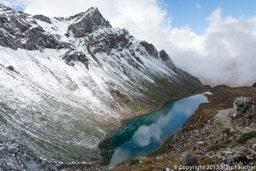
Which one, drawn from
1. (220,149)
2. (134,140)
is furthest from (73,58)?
(220,149)

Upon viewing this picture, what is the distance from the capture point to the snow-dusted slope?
170 ft

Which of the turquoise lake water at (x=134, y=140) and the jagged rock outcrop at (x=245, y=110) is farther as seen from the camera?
the turquoise lake water at (x=134, y=140)

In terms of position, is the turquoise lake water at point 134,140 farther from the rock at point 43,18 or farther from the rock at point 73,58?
the rock at point 43,18

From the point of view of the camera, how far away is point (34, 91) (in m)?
76.4

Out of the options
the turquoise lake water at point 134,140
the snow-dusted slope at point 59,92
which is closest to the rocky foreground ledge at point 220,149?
the turquoise lake water at point 134,140

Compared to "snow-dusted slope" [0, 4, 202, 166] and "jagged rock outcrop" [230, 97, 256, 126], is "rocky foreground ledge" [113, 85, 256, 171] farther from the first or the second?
"snow-dusted slope" [0, 4, 202, 166]

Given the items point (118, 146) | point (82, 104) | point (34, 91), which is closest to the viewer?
point (118, 146)

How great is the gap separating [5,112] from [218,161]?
206ft

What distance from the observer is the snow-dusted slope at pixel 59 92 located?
51.8m

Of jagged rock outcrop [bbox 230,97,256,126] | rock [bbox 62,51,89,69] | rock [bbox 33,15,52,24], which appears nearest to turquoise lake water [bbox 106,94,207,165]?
jagged rock outcrop [bbox 230,97,256,126]

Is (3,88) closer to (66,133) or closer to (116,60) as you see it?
(66,133)

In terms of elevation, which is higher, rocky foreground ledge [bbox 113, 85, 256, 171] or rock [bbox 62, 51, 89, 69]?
rock [bbox 62, 51, 89, 69]

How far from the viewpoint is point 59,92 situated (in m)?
92.1

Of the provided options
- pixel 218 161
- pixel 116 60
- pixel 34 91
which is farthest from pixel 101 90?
pixel 218 161
